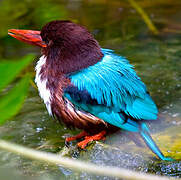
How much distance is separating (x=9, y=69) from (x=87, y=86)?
6.04 ft

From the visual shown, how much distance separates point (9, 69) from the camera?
879 mm

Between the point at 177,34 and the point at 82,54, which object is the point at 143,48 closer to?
the point at 177,34

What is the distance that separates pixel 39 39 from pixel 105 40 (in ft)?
8.53

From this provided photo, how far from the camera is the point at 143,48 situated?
200 inches

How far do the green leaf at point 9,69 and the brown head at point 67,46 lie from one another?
1.93 meters

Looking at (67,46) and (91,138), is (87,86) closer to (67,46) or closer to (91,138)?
(67,46)

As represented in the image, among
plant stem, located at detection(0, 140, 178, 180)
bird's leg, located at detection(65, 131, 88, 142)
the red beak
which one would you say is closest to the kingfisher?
the red beak

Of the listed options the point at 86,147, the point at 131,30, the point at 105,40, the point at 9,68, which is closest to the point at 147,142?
the point at 86,147

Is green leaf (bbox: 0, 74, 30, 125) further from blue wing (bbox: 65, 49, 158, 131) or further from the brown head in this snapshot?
the brown head

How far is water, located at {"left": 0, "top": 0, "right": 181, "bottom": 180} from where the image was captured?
266cm

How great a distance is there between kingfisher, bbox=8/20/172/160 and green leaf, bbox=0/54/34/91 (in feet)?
5.86

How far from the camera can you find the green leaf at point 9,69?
0.85 meters

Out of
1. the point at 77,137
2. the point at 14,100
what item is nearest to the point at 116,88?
the point at 77,137

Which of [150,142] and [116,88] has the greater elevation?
[116,88]
